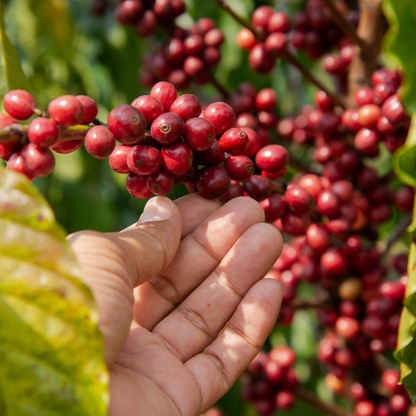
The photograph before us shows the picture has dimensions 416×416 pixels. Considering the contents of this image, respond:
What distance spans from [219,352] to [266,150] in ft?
2.52

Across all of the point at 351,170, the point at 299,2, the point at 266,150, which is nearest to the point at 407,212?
the point at 351,170

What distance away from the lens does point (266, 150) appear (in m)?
1.48

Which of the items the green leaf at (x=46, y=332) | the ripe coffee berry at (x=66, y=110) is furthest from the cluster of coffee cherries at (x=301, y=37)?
the green leaf at (x=46, y=332)

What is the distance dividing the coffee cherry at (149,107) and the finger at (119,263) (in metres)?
0.37

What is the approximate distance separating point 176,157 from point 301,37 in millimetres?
1442

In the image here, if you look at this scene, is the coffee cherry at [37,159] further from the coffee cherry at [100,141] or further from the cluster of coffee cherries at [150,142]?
the coffee cherry at [100,141]

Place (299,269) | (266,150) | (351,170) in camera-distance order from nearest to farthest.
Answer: (266,150)
(351,170)
(299,269)

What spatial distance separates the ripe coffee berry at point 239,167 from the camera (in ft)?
4.47

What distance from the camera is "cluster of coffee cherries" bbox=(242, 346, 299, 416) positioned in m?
2.41

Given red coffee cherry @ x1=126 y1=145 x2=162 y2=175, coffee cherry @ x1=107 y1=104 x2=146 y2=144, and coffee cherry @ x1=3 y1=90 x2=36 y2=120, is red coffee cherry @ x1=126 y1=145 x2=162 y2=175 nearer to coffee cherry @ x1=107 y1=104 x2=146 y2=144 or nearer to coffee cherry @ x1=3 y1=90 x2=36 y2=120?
coffee cherry @ x1=107 y1=104 x2=146 y2=144

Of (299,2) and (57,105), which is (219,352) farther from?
(299,2)

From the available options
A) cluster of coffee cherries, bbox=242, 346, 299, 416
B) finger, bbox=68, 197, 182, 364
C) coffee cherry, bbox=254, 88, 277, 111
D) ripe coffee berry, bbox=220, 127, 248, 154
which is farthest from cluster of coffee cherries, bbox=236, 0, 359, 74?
cluster of coffee cherries, bbox=242, 346, 299, 416

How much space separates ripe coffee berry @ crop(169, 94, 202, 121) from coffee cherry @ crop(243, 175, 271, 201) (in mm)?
337

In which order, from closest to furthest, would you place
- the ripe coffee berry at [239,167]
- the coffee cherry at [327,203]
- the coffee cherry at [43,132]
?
the coffee cherry at [43,132]
the ripe coffee berry at [239,167]
the coffee cherry at [327,203]
